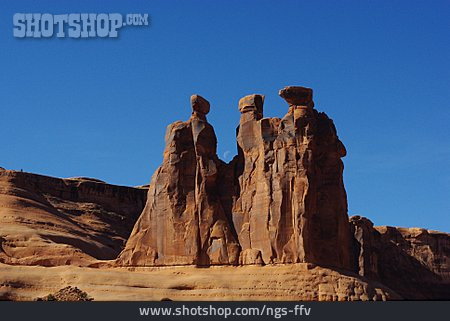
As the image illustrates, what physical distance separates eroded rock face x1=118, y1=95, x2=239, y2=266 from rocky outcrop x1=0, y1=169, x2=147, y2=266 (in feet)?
25.2

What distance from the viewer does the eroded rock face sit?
82000 millimetres

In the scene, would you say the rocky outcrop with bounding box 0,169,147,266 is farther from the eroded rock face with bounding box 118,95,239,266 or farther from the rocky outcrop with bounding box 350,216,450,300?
the rocky outcrop with bounding box 350,216,450,300

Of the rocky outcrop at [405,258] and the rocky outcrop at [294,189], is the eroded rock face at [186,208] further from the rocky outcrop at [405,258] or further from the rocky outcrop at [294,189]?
the rocky outcrop at [405,258]

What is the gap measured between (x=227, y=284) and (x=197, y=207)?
9.45 metres

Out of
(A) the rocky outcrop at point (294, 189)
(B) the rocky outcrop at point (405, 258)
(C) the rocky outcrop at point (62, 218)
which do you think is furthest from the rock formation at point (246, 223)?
(B) the rocky outcrop at point (405, 258)

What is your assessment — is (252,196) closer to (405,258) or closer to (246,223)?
(246,223)

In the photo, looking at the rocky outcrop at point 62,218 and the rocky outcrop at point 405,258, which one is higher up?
the rocky outcrop at point 62,218

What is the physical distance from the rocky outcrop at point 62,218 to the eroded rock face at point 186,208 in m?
7.69

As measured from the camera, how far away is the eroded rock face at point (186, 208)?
82.0 meters

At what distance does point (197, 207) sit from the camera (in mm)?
83125

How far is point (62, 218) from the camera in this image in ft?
386

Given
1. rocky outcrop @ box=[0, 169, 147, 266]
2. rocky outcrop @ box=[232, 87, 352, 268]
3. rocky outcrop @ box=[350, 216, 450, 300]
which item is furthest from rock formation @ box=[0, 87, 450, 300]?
rocky outcrop @ box=[350, 216, 450, 300]

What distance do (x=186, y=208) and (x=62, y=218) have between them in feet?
124

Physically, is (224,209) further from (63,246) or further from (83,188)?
(83,188)
